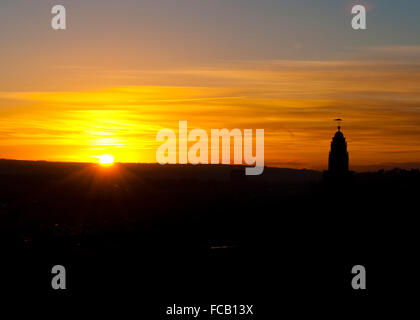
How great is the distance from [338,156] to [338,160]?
1.61 feet

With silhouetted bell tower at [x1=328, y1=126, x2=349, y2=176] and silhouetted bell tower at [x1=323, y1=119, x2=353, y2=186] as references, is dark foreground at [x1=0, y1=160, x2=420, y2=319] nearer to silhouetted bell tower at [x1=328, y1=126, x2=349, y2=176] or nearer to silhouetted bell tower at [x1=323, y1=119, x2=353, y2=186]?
silhouetted bell tower at [x1=323, y1=119, x2=353, y2=186]

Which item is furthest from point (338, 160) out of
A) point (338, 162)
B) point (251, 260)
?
point (251, 260)

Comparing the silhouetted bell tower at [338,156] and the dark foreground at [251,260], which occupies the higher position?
the silhouetted bell tower at [338,156]

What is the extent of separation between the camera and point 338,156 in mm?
90125

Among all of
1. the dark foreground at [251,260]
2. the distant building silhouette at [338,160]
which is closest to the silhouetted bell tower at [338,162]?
the distant building silhouette at [338,160]

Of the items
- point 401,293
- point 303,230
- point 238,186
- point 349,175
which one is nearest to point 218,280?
point 401,293

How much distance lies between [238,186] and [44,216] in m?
68.5

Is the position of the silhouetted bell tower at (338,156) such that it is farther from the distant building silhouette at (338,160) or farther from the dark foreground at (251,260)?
the dark foreground at (251,260)

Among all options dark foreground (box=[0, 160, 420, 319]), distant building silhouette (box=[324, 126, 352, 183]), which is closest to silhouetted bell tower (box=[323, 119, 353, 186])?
distant building silhouette (box=[324, 126, 352, 183])

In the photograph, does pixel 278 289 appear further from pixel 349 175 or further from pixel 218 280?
pixel 349 175

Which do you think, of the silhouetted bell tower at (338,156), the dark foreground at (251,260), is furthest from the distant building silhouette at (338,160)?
the dark foreground at (251,260)

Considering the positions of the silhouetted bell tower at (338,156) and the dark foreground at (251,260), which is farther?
the silhouetted bell tower at (338,156)

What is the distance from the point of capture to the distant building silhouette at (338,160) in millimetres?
89500
